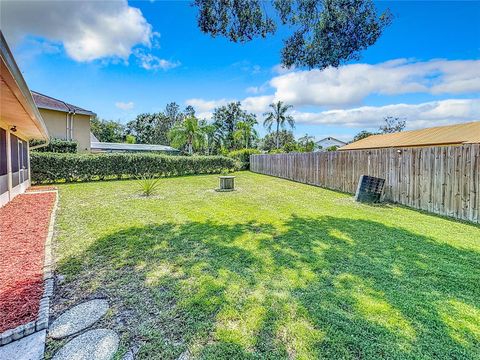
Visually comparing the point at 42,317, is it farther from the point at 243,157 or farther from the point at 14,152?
the point at 243,157

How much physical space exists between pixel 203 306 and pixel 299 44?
625 cm

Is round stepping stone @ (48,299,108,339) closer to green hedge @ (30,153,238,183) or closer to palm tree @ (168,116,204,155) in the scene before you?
green hedge @ (30,153,238,183)

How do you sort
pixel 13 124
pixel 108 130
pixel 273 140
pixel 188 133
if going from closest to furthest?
pixel 13 124
pixel 188 133
pixel 273 140
pixel 108 130

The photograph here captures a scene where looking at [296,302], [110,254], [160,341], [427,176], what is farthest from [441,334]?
[427,176]

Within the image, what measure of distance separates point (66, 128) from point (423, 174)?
21561 mm

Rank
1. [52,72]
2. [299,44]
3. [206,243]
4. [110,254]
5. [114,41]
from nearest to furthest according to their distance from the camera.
A: [110,254], [206,243], [299,44], [114,41], [52,72]

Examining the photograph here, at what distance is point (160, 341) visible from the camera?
218cm

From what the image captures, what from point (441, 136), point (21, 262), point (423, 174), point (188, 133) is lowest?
point (21, 262)

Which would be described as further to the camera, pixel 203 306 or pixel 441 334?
pixel 203 306

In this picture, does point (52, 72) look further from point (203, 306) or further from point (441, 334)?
point (441, 334)

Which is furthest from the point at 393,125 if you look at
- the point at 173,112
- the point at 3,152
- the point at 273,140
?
the point at 3,152

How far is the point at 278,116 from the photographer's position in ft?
113

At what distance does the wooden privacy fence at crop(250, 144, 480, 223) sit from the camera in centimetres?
605

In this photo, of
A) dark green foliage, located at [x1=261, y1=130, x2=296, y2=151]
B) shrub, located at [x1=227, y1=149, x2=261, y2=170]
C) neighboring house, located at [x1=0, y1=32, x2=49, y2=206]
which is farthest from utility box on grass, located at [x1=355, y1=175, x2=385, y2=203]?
dark green foliage, located at [x1=261, y1=130, x2=296, y2=151]
